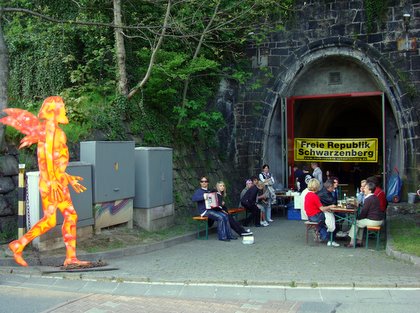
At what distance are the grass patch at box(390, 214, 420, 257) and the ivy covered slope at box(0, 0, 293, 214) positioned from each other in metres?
5.65

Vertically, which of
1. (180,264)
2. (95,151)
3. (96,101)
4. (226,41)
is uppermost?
(226,41)

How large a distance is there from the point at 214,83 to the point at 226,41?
189 cm

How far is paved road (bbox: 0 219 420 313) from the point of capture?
21.6ft

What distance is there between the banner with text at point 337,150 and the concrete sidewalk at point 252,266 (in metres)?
7.42

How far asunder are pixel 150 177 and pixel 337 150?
8.74 metres

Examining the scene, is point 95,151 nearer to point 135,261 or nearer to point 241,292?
Result: point 135,261

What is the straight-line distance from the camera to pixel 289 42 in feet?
58.2

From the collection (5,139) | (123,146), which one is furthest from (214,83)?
(5,139)

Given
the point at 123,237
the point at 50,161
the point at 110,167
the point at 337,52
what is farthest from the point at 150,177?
the point at 337,52

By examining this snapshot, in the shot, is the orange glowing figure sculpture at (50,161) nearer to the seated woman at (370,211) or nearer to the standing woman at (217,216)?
the standing woman at (217,216)

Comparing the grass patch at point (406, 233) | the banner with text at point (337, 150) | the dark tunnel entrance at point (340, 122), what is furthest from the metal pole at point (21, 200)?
the banner with text at point (337, 150)

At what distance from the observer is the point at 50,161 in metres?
8.48

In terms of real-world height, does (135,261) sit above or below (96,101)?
below

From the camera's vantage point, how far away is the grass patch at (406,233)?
31.2 feet
